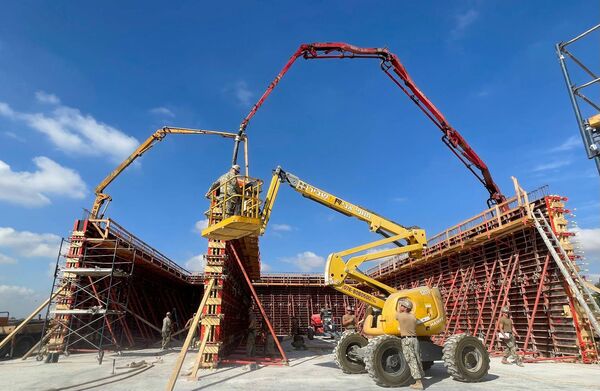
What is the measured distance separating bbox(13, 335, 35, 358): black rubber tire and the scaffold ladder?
23127mm

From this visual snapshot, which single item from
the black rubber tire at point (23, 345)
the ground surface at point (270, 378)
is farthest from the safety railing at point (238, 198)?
the black rubber tire at point (23, 345)

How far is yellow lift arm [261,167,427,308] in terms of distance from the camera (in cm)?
1151

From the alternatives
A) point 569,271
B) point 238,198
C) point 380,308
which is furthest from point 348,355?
point 569,271

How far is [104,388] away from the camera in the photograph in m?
8.90

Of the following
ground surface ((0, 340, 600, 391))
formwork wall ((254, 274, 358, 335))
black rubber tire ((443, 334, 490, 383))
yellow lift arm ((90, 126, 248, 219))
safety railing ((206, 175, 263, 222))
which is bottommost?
ground surface ((0, 340, 600, 391))

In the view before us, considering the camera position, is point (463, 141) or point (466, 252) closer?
point (466, 252)

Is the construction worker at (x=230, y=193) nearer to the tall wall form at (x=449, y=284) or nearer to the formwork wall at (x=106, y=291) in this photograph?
the tall wall form at (x=449, y=284)

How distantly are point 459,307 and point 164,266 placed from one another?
63.1 feet

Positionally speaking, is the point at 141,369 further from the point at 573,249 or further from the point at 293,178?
the point at 573,249

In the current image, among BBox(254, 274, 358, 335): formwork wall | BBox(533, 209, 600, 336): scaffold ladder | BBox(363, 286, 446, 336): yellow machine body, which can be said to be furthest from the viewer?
BBox(254, 274, 358, 335): formwork wall

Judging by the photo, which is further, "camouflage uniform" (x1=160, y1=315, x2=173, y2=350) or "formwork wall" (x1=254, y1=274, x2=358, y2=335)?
"formwork wall" (x1=254, y1=274, x2=358, y2=335)

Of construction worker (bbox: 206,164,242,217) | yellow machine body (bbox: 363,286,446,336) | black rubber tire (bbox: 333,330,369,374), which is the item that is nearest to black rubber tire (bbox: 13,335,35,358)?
construction worker (bbox: 206,164,242,217)

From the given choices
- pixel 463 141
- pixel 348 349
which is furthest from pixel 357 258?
pixel 463 141

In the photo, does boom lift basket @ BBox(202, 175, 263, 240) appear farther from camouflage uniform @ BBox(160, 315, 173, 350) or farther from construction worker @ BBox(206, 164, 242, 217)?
camouflage uniform @ BBox(160, 315, 173, 350)
